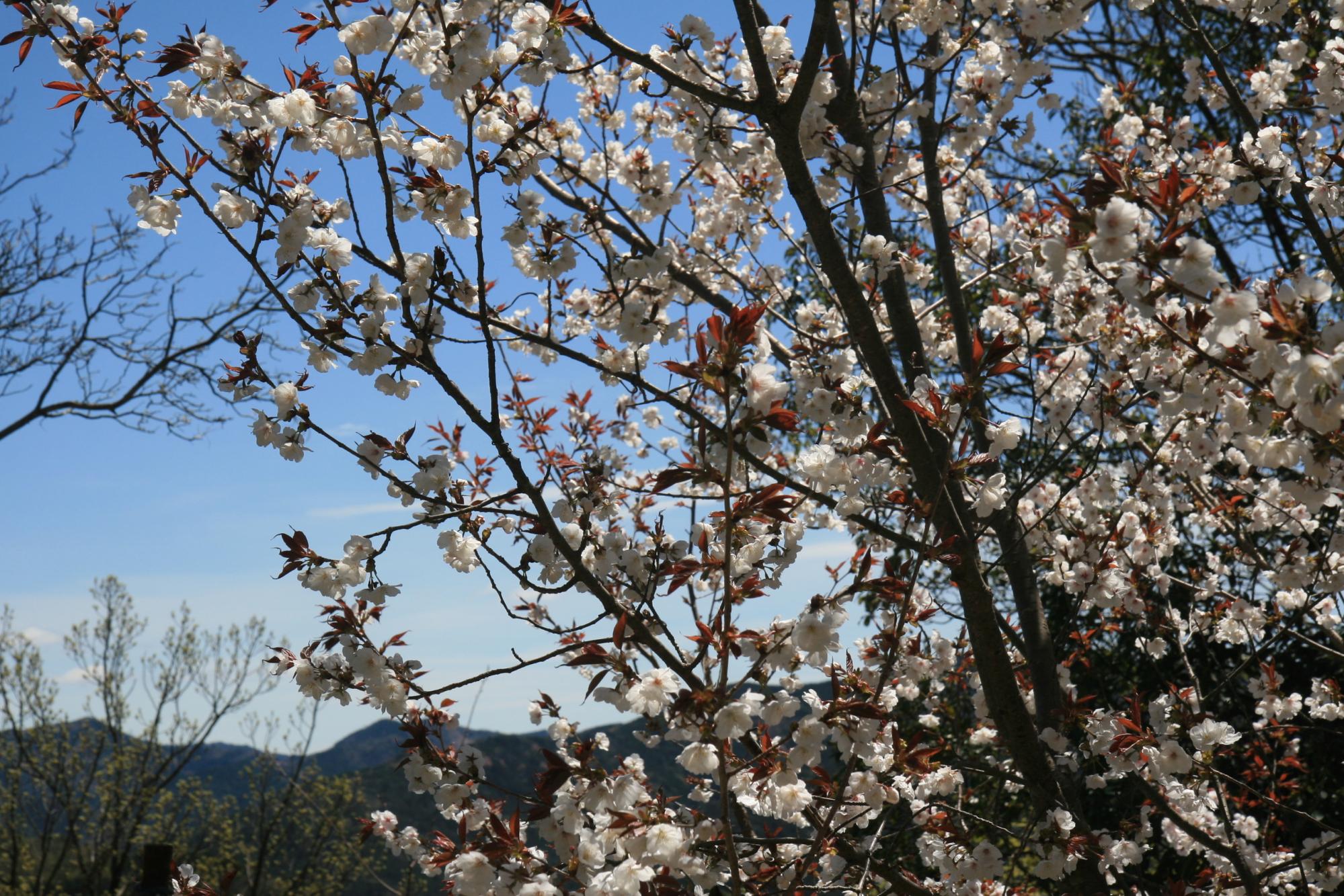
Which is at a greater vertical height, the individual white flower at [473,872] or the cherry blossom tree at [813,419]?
the cherry blossom tree at [813,419]

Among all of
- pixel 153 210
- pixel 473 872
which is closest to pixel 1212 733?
pixel 473 872

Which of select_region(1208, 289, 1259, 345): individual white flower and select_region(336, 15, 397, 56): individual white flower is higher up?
select_region(336, 15, 397, 56): individual white flower

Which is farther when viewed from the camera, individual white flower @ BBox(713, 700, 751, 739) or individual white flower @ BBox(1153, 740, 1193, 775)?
individual white flower @ BBox(1153, 740, 1193, 775)

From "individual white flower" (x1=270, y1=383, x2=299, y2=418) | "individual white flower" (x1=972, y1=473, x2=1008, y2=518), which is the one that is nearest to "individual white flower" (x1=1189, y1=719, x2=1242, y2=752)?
"individual white flower" (x1=972, y1=473, x2=1008, y2=518)

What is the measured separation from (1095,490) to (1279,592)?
119cm

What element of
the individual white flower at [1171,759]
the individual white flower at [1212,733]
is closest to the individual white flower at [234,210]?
the individual white flower at [1171,759]

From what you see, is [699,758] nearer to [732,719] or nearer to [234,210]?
[732,719]

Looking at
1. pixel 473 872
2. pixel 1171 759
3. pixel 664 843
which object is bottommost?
pixel 473 872

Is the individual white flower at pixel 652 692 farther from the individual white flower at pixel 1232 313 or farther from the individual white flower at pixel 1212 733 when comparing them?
the individual white flower at pixel 1212 733

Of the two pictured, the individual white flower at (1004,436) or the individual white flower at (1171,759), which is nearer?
the individual white flower at (1004,436)

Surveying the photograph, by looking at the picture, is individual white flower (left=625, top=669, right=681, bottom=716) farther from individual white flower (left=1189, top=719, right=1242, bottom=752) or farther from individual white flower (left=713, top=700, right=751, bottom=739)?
individual white flower (left=1189, top=719, right=1242, bottom=752)

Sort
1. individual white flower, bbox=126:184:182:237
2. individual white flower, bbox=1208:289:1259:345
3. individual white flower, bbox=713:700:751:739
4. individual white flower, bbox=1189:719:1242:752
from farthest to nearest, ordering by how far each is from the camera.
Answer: individual white flower, bbox=1189:719:1242:752, individual white flower, bbox=126:184:182:237, individual white flower, bbox=713:700:751:739, individual white flower, bbox=1208:289:1259:345

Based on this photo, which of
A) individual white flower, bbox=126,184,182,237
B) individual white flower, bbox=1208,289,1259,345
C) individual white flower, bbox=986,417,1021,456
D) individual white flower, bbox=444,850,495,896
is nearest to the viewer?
individual white flower, bbox=1208,289,1259,345

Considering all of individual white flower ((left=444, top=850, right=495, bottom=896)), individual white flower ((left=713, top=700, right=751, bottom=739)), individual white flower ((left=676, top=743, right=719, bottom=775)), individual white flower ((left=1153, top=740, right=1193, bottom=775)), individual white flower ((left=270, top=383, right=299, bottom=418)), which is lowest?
individual white flower ((left=444, top=850, right=495, bottom=896))
